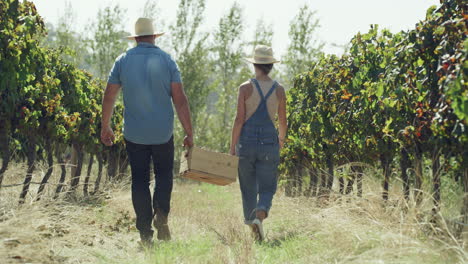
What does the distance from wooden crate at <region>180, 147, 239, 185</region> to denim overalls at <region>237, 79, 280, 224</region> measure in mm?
329

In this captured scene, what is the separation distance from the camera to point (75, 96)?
33.4ft

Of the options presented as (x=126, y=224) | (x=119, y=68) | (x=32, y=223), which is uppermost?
(x=119, y=68)

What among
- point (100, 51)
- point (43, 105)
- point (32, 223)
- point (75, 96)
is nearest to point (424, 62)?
point (32, 223)

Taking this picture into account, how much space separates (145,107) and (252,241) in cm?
167

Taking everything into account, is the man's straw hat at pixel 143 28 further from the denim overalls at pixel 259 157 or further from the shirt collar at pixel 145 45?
the denim overalls at pixel 259 157

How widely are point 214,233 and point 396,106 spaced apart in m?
2.41

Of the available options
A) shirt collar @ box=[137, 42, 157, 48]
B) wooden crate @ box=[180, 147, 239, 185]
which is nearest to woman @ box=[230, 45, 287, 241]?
wooden crate @ box=[180, 147, 239, 185]

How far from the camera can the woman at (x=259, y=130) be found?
6.85 m

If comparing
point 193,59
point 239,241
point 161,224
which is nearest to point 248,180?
point 239,241

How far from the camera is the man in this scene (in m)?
6.18

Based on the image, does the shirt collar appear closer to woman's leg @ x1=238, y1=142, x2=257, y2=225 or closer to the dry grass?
woman's leg @ x1=238, y1=142, x2=257, y2=225

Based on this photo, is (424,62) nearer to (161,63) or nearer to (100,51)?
(161,63)

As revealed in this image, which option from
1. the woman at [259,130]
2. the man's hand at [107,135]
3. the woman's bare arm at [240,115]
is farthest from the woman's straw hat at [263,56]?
the man's hand at [107,135]

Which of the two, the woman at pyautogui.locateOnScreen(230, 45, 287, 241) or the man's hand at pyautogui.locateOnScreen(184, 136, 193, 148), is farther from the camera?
the woman at pyautogui.locateOnScreen(230, 45, 287, 241)
